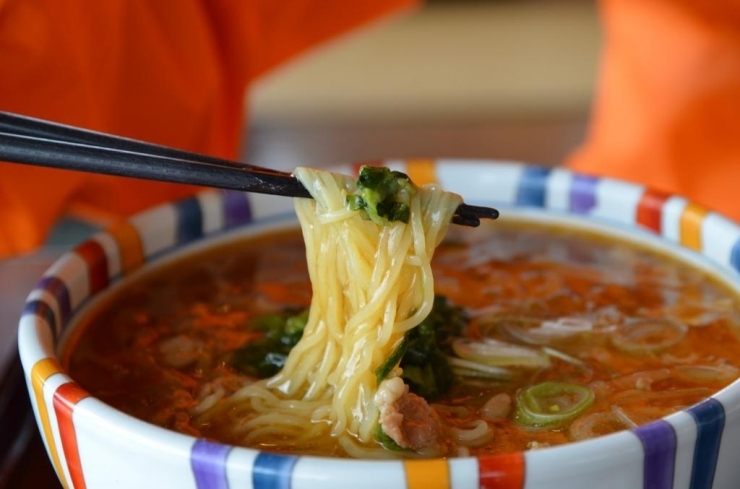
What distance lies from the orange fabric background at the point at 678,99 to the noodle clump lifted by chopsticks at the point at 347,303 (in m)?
1.19

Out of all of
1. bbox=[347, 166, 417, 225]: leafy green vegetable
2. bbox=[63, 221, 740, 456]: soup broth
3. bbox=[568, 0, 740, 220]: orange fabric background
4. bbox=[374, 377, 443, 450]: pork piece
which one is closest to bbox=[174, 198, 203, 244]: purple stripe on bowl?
bbox=[63, 221, 740, 456]: soup broth

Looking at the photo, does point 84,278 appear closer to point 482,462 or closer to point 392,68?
point 482,462

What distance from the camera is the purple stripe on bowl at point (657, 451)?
840mm

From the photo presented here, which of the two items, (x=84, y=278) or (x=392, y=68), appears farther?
(x=392, y=68)

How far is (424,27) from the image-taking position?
19.2ft

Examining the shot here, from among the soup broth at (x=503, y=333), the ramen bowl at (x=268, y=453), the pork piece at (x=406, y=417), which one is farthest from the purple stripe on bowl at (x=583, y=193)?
the pork piece at (x=406, y=417)

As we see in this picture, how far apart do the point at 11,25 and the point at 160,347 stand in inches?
22.5

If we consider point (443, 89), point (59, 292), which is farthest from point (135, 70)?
point (443, 89)

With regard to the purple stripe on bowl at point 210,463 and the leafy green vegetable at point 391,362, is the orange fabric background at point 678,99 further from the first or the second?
the purple stripe on bowl at point 210,463

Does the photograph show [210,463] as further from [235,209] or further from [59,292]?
[235,209]

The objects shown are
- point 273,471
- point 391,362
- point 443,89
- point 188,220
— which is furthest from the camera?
point 443,89

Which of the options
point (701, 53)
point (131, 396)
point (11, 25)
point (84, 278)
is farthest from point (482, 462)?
point (701, 53)

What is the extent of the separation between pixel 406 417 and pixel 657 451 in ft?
0.87

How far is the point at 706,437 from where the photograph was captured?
2.86 feet
